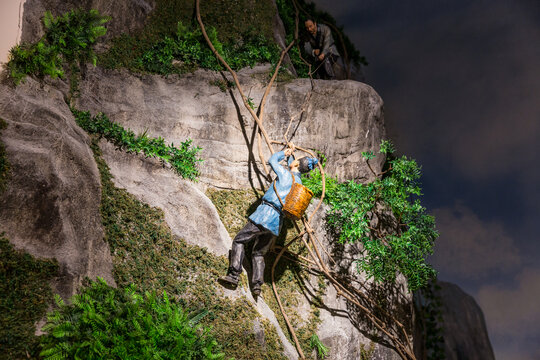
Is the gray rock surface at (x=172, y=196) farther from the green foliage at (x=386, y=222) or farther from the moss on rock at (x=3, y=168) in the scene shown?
the green foliage at (x=386, y=222)

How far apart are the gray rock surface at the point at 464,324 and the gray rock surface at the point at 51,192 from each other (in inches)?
402

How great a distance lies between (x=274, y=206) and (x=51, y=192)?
3.31 m

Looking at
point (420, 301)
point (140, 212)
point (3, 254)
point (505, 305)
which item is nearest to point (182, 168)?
point (140, 212)

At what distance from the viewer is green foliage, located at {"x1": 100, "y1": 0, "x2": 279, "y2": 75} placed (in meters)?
9.04

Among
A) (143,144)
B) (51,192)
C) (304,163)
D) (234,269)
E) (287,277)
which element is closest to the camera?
(51,192)

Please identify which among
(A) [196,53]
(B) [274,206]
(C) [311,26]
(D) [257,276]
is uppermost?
(C) [311,26]

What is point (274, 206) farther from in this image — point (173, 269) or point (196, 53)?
point (196, 53)

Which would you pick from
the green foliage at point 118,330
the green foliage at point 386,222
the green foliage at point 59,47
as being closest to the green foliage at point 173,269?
the green foliage at point 118,330

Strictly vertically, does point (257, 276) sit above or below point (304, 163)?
below

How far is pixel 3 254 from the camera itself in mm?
5043

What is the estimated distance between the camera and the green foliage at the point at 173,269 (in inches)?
242

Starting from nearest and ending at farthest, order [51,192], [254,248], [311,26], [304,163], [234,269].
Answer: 1. [51,192]
2. [234,269]
3. [254,248]
4. [304,163]
5. [311,26]

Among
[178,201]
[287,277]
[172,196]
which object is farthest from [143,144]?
[287,277]

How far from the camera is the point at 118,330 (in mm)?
4855
